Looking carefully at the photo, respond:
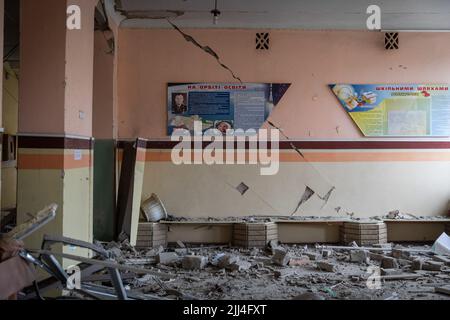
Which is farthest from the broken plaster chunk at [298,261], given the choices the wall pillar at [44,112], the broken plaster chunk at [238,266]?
the wall pillar at [44,112]

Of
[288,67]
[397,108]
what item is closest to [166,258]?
[288,67]

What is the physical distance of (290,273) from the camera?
458 centimetres

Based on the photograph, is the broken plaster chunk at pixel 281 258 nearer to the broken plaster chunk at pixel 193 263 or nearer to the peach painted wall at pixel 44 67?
the broken plaster chunk at pixel 193 263

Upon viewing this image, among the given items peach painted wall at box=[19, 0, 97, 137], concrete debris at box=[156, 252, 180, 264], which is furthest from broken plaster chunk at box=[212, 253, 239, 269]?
peach painted wall at box=[19, 0, 97, 137]

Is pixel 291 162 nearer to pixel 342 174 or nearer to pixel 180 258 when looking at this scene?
pixel 342 174

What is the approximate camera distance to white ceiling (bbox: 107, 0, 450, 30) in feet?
18.1

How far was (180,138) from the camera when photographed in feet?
20.4

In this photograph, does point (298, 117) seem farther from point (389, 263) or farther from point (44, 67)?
point (44, 67)

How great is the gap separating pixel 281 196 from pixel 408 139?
211 centimetres

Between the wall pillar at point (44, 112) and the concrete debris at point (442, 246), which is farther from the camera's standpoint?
the concrete debris at point (442, 246)

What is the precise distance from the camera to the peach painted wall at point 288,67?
6266 millimetres

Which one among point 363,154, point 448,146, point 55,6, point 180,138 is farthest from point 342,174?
point 55,6

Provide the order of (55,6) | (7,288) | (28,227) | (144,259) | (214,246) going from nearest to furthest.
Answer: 1. (7,288)
2. (28,227)
3. (55,6)
4. (144,259)
5. (214,246)

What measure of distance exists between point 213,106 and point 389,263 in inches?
126
